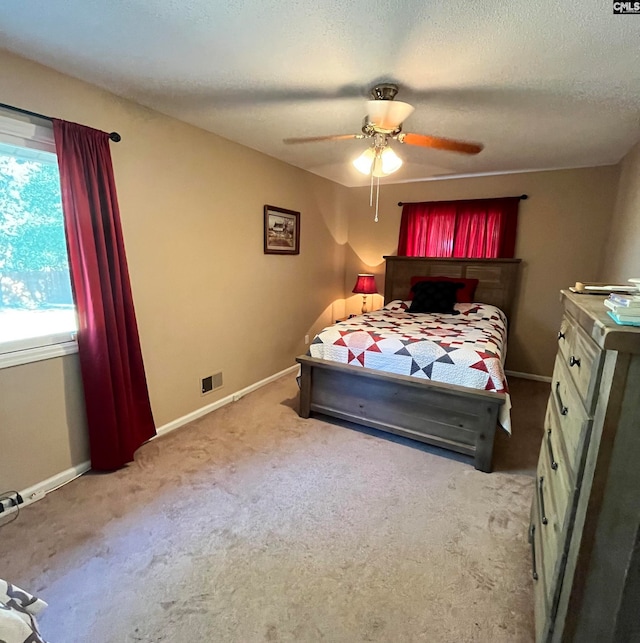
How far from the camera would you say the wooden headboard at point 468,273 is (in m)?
4.08

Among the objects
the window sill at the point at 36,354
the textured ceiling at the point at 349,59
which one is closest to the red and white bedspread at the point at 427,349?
the textured ceiling at the point at 349,59

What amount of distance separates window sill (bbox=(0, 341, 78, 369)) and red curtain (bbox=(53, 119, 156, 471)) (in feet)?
0.26

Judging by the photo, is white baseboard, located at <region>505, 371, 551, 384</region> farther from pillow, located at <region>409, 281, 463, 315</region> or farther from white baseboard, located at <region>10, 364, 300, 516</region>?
white baseboard, located at <region>10, 364, 300, 516</region>

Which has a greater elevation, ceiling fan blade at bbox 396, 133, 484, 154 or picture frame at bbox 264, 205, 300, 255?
ceiling fan blade at bbox 396, 133, 484, 154

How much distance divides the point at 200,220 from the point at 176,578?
236 cm

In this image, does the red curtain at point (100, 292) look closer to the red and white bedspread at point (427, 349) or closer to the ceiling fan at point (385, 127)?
the ceiling fan at point (385, 127)

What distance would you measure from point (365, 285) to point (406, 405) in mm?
2276

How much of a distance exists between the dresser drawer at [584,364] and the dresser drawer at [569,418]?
0.03 m

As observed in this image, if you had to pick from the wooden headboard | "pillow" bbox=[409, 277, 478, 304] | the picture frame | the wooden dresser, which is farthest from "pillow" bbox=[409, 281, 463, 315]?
the wooden dresser

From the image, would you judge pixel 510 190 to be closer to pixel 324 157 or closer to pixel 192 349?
pixel 324 157

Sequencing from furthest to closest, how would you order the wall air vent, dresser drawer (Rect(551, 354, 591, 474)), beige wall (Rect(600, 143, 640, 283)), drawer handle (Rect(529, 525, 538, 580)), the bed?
1. the wall air vent
2. beige wall (Rect(600, 143, 640, 283))
3. the bed
4. drawer handle (Rect(529, 525, 538, 580))
5. dresser drawer (Rect(551, 354, 591, 474))

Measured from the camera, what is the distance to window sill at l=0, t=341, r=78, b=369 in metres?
1.88

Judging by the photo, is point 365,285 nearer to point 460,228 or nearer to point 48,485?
point 460,228

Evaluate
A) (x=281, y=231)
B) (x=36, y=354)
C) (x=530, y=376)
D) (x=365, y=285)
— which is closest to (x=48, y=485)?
(x=36, y=354)
